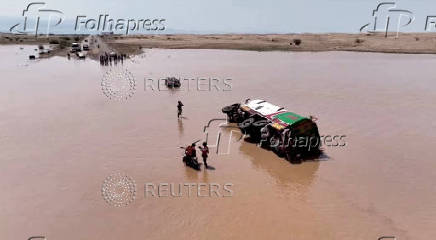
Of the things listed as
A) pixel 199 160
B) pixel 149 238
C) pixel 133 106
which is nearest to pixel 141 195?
pixel 149 238

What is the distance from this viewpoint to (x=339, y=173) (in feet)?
54.5

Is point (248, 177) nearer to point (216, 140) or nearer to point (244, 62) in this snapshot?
point (216, 140)

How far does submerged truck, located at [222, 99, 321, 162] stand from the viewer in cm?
1756

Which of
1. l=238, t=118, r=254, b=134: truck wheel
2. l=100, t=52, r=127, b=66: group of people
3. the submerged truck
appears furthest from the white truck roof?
l=100, t=52, r=127, b=66: group of people

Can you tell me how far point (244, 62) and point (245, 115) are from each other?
35.1 metres

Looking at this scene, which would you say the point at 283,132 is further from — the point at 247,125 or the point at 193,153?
the point at 193,153

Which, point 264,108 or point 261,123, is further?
point 264,108

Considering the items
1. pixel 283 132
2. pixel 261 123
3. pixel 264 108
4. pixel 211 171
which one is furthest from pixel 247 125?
pixel 211 171

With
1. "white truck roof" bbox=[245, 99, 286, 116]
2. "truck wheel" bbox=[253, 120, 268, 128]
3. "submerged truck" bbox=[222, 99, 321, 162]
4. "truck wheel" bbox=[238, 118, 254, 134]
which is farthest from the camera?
"truck wheel" bbox=[238, 118, 254, 134]

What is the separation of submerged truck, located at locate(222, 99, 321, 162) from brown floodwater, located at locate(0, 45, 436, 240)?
2.09ft

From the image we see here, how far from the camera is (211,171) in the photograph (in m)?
16.9

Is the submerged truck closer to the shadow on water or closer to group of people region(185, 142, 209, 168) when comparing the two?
the shadow on water

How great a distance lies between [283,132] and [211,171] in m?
4.01

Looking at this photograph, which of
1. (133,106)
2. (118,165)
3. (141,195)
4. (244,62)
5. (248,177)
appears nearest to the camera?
(141,195)
